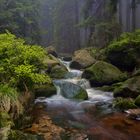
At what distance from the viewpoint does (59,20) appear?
1790 inches

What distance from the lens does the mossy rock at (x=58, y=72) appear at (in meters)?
20.9

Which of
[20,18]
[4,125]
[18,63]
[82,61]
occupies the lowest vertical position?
[82,61]

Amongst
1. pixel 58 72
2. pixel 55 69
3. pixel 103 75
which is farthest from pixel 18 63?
pixel 55 69

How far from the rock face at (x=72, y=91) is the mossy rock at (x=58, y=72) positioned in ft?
9.77

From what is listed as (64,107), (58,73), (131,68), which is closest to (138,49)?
(131,68)

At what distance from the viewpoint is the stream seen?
10.4 meters

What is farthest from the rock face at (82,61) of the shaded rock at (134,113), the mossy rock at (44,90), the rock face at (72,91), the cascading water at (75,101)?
the shaded rock at (134,113)

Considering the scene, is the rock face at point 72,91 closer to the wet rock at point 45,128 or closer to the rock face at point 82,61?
the wet rock at point 45,128

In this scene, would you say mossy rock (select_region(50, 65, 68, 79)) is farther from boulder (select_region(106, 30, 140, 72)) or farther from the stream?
boulder (select_region(106, 30, 140, 72))

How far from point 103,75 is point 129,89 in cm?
344

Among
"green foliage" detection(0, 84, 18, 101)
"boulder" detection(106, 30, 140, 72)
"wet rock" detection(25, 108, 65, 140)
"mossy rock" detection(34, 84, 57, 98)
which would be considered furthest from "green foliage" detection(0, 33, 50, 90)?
"boulder" detection(106, 30, 140, 72)

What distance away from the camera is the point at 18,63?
498 inches

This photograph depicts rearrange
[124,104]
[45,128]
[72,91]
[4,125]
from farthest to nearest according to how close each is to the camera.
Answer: [72,91] → [124,104] → [45,128] → [4,125]

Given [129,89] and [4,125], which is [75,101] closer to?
[129,89]
